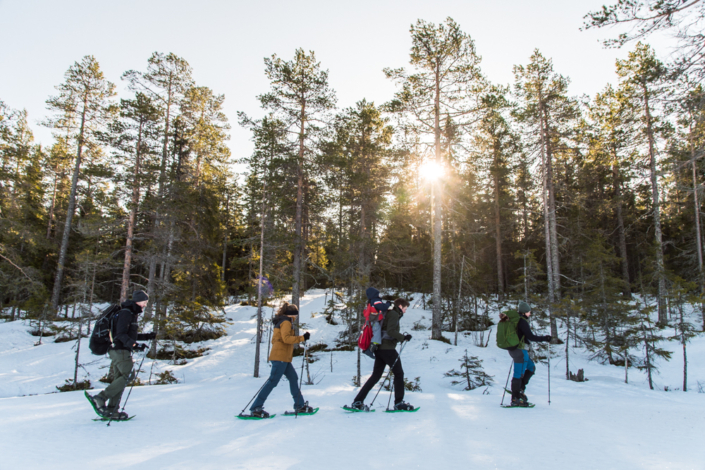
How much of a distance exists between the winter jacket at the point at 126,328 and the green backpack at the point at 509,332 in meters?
6.24

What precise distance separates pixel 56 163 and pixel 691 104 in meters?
39.4

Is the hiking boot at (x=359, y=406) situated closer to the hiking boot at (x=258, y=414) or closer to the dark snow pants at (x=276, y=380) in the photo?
the dark snow pants at (x=276, y=380)

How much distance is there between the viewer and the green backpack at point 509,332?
21.6 feet

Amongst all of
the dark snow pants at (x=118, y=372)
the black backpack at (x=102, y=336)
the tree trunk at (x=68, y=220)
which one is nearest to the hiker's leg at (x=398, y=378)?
the dark snow pants at (x=118, y=372)

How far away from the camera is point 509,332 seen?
260 inches

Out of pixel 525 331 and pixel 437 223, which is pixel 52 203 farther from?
pixel 525 331

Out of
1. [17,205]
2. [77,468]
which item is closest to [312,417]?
[77,468]

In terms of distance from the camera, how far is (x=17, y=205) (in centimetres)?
1781

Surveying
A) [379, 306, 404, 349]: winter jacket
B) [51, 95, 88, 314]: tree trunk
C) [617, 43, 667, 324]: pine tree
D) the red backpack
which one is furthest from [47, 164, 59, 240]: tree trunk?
[617, 43, 667, 324]: pine tree

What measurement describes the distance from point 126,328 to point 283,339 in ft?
7.82

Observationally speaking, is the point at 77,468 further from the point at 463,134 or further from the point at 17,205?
the point at 17,205

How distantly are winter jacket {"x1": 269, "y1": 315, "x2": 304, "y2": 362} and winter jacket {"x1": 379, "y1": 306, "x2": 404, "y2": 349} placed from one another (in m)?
1.50


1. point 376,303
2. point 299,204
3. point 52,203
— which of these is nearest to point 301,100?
point 299,204

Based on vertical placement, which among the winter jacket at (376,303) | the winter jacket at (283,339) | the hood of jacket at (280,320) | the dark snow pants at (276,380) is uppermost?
the winter jacket at (376,303)
